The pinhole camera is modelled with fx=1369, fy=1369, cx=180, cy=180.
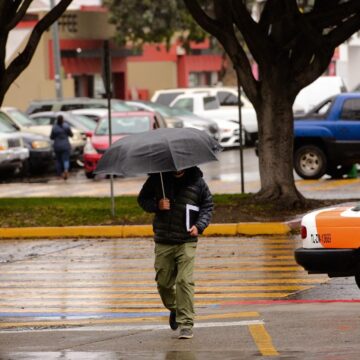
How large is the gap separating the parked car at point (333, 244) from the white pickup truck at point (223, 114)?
91.6 ft

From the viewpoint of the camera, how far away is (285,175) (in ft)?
72.0

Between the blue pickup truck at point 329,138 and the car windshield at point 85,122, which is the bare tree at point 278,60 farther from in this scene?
the car windshield at point 85,122

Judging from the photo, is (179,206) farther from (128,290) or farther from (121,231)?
(121,231)

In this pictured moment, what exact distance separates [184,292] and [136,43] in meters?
49.3

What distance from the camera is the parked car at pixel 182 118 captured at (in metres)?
40.2

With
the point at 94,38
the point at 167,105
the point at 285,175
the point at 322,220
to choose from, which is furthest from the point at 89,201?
the point at 94,38

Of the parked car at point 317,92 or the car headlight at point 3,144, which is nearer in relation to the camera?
the car headlight at point 3,144

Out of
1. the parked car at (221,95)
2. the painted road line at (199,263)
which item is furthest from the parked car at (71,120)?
the painted road line at (199,263)

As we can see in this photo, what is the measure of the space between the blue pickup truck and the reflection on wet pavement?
9763 millimetres

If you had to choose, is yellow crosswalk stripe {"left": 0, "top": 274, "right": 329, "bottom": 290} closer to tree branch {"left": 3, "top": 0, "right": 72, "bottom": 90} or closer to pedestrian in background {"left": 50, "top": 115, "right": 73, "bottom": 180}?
tree branch {"left": 3, "top": 0, "right": 72, "bottom": 90}

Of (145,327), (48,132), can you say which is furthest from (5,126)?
(145,327)

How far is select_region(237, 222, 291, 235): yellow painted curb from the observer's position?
782 inches

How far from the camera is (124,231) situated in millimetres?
20297

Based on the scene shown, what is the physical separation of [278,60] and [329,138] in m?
7.56
